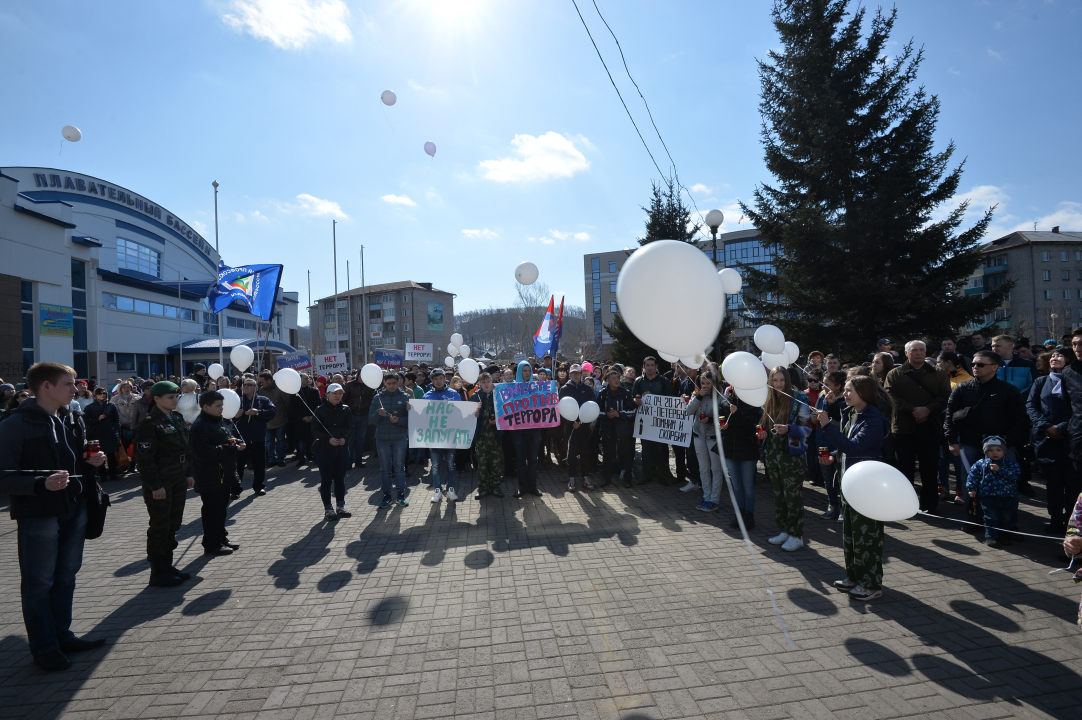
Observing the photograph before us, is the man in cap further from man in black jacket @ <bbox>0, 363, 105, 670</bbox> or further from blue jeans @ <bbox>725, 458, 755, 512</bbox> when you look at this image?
blue jeans @ <bbox>725, 458, 755, 512</bbox>

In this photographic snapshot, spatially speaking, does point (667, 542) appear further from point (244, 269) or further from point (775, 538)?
point (244, 269)

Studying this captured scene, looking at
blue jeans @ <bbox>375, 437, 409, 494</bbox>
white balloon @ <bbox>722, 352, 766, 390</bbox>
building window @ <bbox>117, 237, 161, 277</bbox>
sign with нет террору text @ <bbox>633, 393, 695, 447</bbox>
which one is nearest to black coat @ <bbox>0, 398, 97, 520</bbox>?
blue jeans @ <bbox>375, 437, 409, 494</bbox>

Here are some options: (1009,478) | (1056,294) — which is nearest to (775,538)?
(1009,478)

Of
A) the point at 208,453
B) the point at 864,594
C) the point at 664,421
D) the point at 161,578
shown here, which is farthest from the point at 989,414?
the point at 161,578

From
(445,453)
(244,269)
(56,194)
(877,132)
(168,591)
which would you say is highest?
(56,194)

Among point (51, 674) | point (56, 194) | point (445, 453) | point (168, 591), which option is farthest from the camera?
point (56, 194)

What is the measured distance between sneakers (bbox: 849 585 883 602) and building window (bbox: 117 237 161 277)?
41.9 meters

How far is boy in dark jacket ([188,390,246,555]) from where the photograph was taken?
602cm

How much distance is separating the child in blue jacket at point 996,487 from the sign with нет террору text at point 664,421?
3.43 m

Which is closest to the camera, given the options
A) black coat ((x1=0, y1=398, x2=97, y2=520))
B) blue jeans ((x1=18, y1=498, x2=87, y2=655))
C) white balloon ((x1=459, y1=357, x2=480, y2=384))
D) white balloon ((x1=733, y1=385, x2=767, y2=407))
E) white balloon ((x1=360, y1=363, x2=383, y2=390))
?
black coat ((x1=0, y1=398, x2=97, y2=520))

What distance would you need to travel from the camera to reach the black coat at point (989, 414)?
18.3ft

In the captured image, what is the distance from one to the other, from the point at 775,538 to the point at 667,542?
1188 mm

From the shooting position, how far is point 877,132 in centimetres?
1398

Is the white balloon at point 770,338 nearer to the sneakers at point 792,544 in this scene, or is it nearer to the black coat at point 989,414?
the black coat at point 989,414
